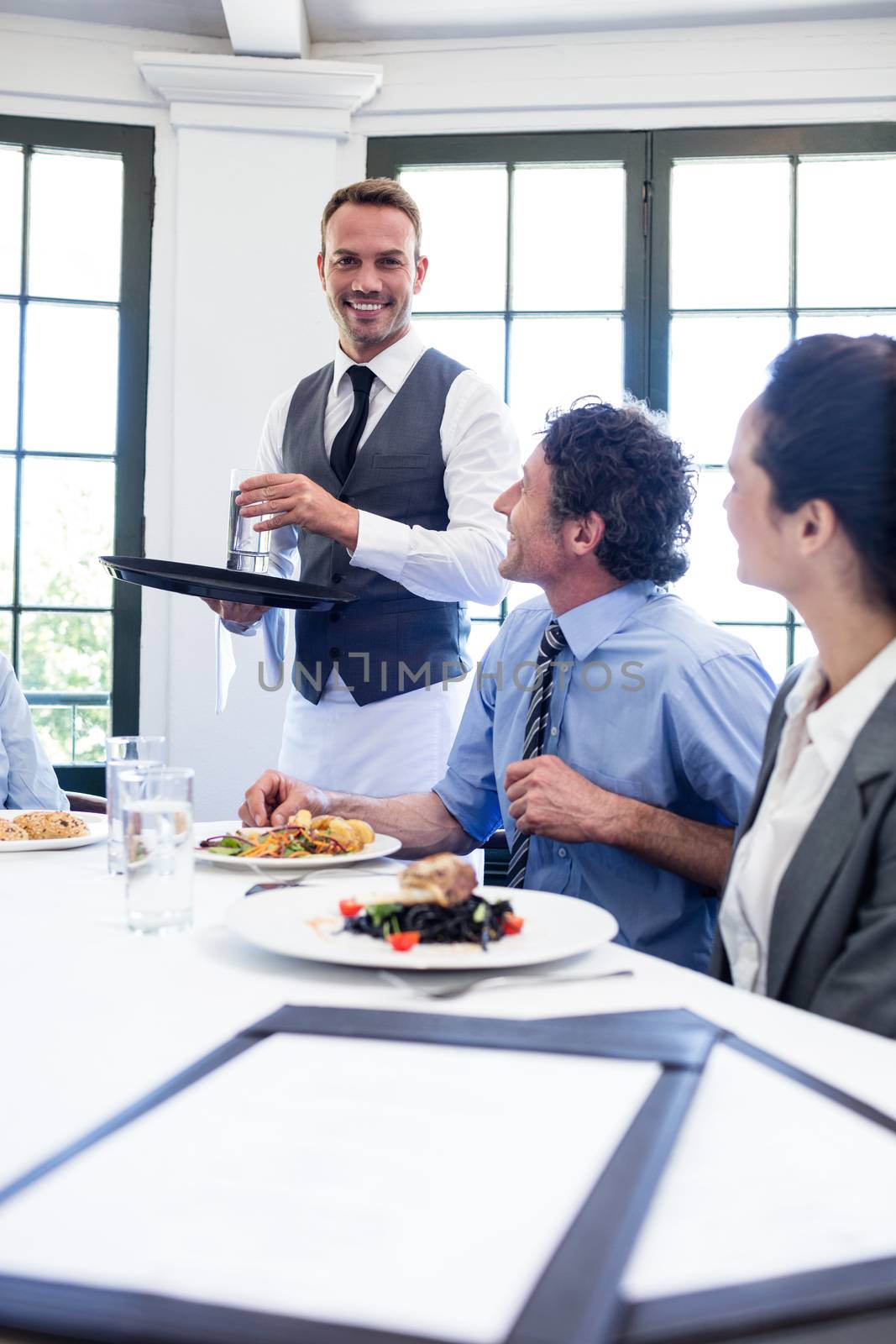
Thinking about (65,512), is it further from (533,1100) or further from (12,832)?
(533,1100)

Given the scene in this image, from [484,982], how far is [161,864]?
346mm

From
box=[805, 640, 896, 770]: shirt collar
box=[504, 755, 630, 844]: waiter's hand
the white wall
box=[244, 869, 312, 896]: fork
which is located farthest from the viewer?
the white wall

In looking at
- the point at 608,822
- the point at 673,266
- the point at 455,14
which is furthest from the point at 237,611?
the point at 455,14

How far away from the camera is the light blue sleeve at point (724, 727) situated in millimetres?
1567

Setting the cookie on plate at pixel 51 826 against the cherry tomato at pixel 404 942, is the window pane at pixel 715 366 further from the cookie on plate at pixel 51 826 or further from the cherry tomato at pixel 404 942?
the cherry tomato at pixel 404 942

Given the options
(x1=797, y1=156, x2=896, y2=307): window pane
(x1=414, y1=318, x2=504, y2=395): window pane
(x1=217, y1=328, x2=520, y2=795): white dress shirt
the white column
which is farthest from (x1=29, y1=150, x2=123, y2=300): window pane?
(x1=797, y1=156, x2=896, y2=307): window pane

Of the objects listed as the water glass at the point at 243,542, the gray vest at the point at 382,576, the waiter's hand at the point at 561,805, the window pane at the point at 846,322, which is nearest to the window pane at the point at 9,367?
the gray vest at the point at 382,576

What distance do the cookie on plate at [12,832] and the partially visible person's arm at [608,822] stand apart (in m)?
0.67

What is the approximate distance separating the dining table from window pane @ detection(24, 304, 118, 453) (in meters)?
2.78

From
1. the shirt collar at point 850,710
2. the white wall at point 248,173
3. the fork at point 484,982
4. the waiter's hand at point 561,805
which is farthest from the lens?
the white wall at point 248,173

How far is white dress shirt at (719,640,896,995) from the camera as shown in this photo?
1.05 m

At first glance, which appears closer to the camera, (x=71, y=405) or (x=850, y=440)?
(x=850, y=440)

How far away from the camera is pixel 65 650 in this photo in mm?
3707

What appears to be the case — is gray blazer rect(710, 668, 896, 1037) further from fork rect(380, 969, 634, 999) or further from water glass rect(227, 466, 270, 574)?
water glass rect(227, 466, 270, 574)
